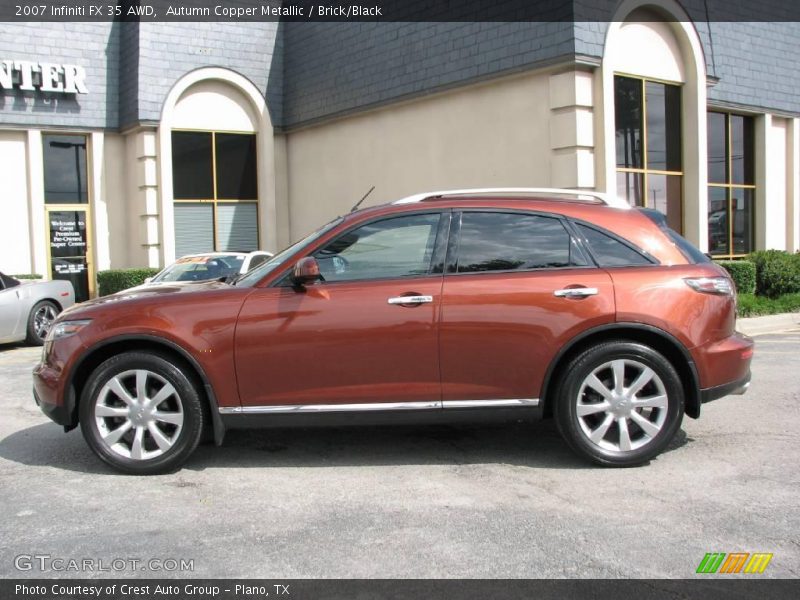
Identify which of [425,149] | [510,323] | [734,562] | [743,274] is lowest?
[734,562]

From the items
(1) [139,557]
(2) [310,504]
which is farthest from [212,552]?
(2) [310,504]

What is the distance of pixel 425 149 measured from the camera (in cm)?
1466

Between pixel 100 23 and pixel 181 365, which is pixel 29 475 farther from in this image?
pixel 100 23

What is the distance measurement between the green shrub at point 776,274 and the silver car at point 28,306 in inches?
475

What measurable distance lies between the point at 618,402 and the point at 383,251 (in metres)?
1.79

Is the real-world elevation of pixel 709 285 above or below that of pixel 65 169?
below

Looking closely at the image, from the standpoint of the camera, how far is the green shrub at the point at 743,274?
1378 centimetres

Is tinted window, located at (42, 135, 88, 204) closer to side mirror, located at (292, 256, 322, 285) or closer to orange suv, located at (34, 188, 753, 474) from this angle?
orange suv, located at (34, 188, 753, 474)

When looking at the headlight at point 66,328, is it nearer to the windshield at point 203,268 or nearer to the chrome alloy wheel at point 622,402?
the chrome alloy wheel at point 622,402

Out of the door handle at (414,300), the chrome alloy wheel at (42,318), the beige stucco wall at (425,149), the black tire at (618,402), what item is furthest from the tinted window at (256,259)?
the black tire at (618,402)

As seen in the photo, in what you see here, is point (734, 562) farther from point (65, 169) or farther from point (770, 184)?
point (65, 169)

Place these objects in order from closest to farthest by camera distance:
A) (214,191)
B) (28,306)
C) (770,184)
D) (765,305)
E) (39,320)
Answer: (28,306), (39,320), (765,305), (770,184), (214,191)

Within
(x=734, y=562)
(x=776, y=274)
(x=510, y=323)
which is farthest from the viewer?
(x=776, y=274)

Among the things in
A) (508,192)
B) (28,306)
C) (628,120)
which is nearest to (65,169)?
(28,306)
